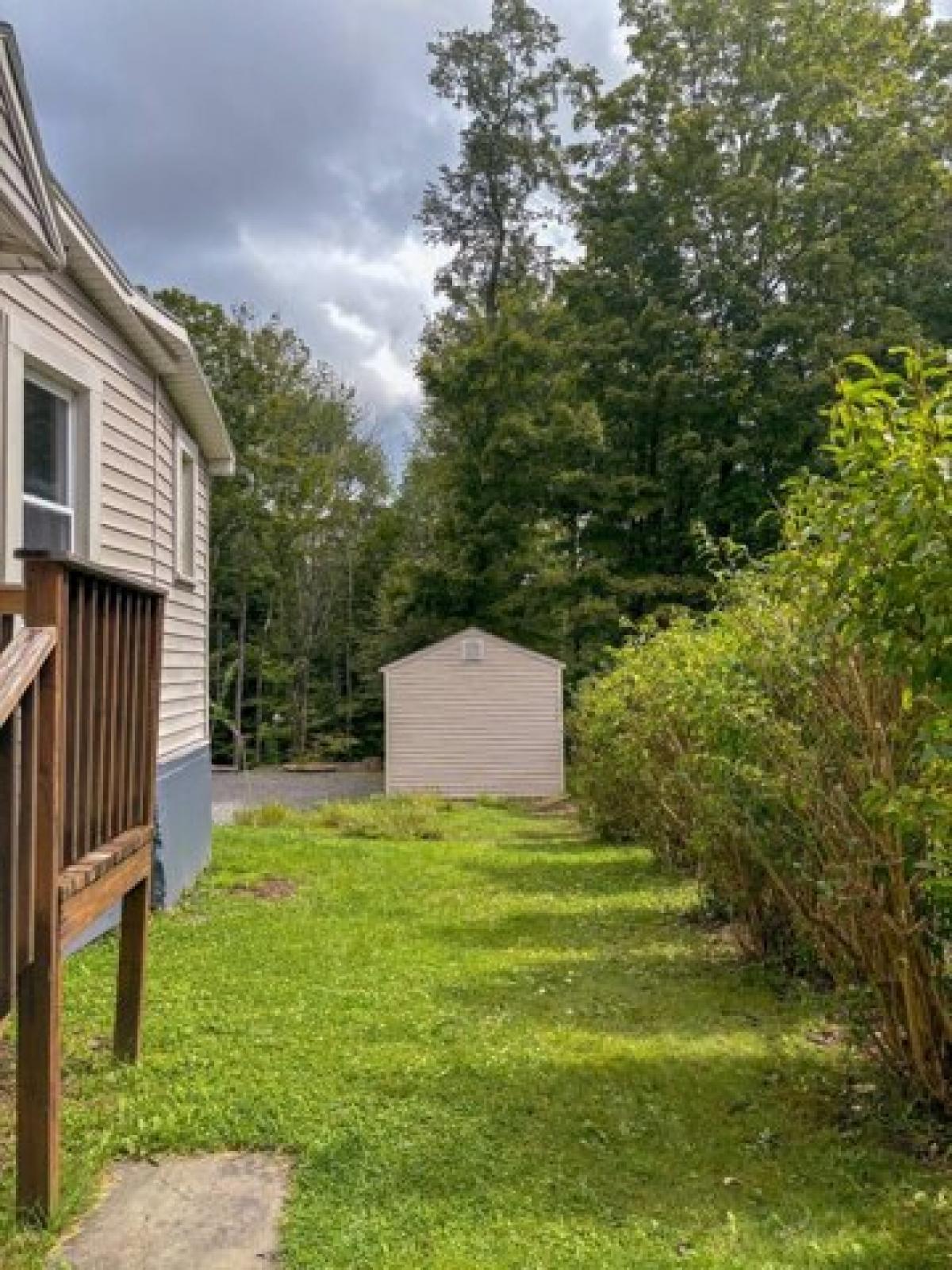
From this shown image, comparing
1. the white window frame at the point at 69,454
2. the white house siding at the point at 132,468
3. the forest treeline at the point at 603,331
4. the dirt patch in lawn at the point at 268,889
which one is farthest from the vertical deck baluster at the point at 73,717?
the forest treeline at the point at 603,331

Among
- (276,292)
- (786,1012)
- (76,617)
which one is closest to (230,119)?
(76,617)

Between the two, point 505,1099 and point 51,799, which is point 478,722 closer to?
point 505,1099

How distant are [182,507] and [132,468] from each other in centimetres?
175

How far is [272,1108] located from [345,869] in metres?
5.21

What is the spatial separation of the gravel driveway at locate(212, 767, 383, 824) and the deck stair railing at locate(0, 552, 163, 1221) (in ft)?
37.3

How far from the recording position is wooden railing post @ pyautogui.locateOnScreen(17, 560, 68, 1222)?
2.54 m

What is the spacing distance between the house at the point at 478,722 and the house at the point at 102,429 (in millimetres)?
9747

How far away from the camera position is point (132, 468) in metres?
6.55

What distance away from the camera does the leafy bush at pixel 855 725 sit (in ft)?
7.56

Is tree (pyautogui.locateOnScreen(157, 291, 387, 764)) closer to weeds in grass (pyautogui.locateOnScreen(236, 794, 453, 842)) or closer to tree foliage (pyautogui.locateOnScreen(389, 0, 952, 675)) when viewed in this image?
tree foliage (pyautogui.locateOnScreen(389, 0, 952, 675))

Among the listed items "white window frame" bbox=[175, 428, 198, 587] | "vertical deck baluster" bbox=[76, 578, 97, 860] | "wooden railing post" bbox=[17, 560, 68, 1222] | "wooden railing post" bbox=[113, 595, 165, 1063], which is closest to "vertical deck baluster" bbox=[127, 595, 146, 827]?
"wooden railing post" bbox=[113, 595, 165, 1063]

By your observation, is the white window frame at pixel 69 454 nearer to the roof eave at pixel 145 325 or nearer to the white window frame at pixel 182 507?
the roof eave at pixel 145 325

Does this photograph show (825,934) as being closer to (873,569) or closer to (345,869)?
(873,569)

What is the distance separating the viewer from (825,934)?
3.88 m
